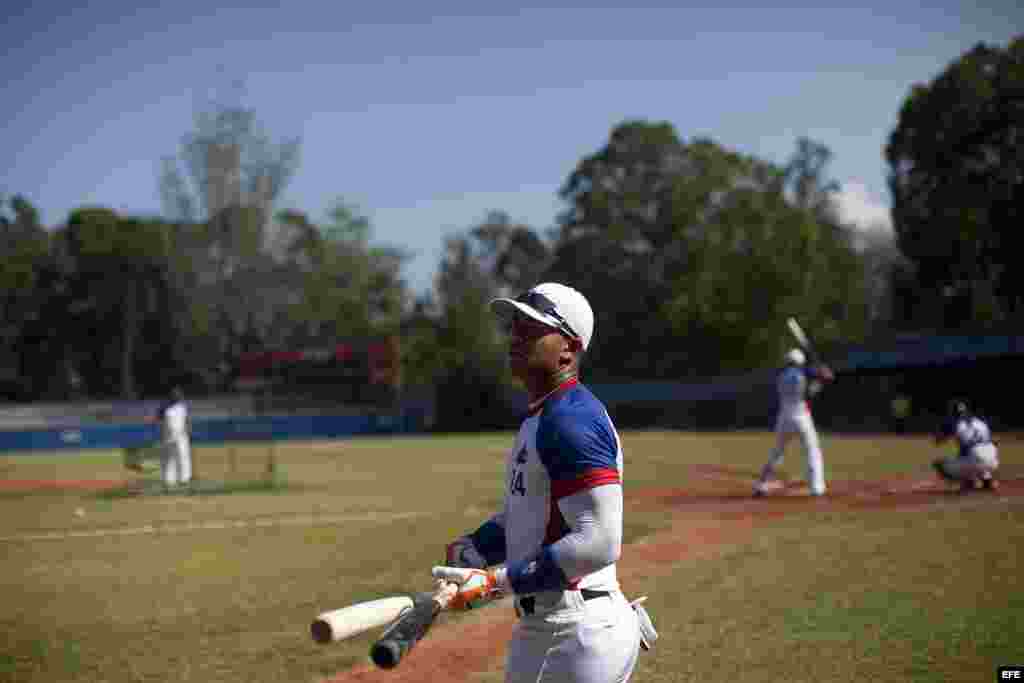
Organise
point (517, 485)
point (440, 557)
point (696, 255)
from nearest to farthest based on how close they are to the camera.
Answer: point (517, 485), point (440, 557), point (696, 255)

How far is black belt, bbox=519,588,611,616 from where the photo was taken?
160 inches

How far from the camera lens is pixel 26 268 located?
240 feet

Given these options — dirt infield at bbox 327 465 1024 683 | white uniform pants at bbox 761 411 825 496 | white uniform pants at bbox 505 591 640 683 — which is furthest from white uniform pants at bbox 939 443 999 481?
white uniform pants at bbox 505 591 640 683

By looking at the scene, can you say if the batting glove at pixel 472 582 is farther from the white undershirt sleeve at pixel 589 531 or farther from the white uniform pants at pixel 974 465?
the white uniform pants at pixel 974 465

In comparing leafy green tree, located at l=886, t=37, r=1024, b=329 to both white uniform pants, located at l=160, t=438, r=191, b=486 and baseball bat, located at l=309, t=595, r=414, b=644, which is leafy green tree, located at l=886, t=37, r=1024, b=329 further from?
baseball bat, located at l=309, t=595, r=414, b=644

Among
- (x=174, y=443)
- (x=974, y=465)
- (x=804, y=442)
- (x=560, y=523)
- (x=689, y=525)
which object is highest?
(x=560, y=523)

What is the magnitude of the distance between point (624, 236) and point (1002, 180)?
23474mm

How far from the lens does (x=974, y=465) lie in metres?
18.9

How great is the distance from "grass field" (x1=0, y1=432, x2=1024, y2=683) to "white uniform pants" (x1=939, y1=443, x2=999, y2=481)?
1.69 feet

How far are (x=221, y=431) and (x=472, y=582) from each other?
52816mm

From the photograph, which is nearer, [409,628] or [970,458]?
[409,628]

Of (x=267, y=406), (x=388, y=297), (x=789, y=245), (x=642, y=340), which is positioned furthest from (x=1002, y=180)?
(x=267, y=406)

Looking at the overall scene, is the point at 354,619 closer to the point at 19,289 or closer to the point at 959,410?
the point at 959,410

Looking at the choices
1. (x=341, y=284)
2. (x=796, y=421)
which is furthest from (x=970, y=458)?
(x=341, y=284)
